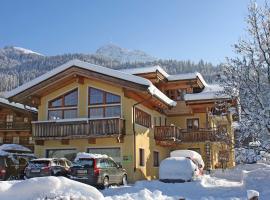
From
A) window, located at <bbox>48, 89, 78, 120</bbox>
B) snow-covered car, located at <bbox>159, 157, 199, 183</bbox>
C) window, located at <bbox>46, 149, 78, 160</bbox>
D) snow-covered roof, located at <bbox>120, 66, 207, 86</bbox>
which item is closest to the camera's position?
snow-covered car, located at <bbox>159, 157, 199, 183</bbox>

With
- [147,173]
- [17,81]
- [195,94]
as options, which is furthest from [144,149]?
[17,81]

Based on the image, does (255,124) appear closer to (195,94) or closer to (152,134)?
(152,134)

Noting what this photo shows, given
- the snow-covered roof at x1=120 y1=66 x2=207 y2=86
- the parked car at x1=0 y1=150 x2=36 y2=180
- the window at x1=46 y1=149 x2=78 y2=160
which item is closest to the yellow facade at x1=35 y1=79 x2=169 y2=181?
the window at x1=46 y1=149 x2=78 y2=160

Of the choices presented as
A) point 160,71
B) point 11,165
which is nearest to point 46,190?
point 11,165

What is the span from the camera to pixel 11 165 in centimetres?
2462

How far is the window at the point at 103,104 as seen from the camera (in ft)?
87.6

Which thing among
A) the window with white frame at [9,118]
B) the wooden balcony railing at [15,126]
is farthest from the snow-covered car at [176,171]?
the window with white frame at [9,118]

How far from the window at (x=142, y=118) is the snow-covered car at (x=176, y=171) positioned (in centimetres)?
573

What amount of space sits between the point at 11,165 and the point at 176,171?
997cm

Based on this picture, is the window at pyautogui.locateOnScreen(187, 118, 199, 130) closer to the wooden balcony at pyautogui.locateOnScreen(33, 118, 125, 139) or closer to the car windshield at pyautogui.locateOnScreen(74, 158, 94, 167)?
the wooden balcony at pyautogui.locateOnScreen(33, 118, 125, 139)

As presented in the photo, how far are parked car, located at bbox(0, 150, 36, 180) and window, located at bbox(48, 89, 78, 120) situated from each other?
384cm

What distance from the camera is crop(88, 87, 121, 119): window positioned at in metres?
26.7

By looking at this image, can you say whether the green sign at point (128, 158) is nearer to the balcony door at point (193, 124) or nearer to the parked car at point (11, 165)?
the parked car at point (11, 165)

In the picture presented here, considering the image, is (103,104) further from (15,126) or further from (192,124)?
(15,126)
